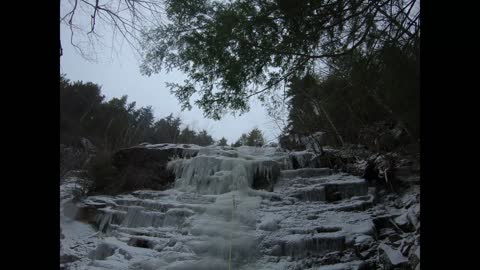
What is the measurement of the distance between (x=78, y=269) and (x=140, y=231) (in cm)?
81

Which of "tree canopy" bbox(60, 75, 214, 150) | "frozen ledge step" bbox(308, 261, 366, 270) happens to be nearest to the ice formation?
"frozen ledge step" bbox(308, 261, 366, 270)

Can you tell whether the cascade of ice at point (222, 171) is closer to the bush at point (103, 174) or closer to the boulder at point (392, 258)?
the bush at point (103, 174)

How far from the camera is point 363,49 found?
2.66m

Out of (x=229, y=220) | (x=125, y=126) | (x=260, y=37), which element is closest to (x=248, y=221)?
(x=229, y=220)

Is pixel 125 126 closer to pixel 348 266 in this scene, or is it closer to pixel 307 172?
pixel 307 172

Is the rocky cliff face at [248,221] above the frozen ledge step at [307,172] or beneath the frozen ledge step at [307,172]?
beneath

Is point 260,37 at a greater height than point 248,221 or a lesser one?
greater

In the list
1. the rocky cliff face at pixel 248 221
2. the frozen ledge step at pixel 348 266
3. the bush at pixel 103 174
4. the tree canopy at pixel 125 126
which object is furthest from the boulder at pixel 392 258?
the bush at pixel 103 174

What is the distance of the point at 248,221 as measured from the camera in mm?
3836

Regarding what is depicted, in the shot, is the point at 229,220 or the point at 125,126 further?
the point at 125,126

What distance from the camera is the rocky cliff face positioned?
3.08 m

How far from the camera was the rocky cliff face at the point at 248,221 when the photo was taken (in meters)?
3.08
